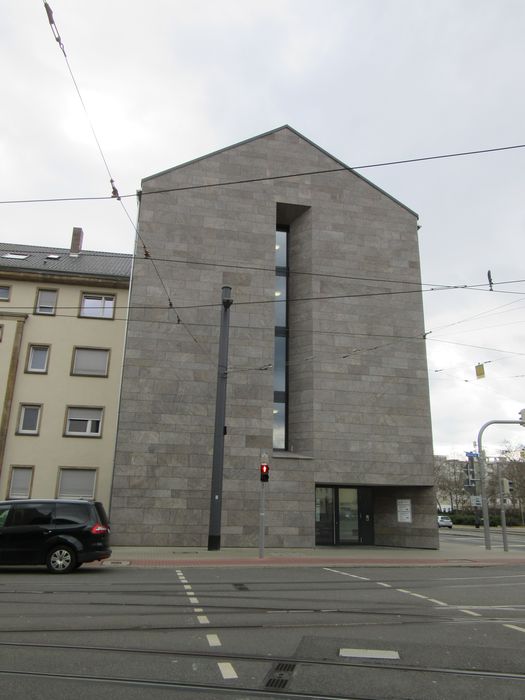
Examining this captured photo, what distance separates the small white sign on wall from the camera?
76.4ft

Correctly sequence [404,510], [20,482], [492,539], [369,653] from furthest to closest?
[492,539], [404,510], [20,482], [369,653]

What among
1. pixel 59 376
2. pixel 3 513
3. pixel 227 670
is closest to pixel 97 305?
pixel 59 376

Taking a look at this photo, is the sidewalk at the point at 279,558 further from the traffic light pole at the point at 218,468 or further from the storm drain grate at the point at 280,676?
the storm drain grate at the point at 280,676

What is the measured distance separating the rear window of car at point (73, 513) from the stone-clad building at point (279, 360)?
703 centimetres

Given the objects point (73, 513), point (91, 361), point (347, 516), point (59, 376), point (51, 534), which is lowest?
point (51, 534)

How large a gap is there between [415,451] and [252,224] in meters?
12.3

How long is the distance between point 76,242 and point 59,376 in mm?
8831

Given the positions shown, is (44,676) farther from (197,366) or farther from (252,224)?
(252,224)

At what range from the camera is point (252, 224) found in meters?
24.4

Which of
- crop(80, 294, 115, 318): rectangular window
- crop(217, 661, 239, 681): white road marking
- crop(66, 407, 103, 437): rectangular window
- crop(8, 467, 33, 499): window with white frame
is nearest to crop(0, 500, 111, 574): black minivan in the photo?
crop(217, 661, 239, 681): white road marking

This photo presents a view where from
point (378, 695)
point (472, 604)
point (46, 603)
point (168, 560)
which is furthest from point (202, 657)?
point (168, 560)

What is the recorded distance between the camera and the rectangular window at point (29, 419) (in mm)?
23250

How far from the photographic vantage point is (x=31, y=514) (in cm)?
1307

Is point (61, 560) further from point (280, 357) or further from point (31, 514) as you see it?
point (280, 357)
